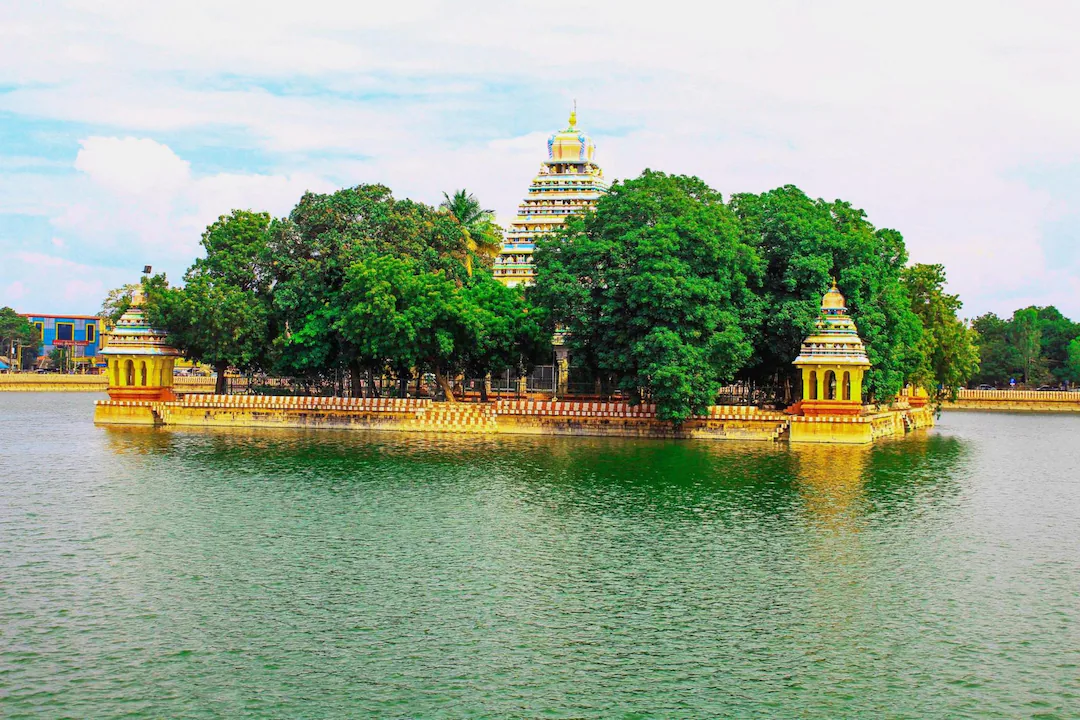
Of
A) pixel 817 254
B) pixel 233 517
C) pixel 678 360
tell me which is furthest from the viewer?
pixel 817 254

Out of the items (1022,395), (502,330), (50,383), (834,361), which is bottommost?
(1022,395)

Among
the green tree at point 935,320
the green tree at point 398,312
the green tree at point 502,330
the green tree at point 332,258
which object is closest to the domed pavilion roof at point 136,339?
the green tree at point 332,258

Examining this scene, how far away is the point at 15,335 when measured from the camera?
4395 inches

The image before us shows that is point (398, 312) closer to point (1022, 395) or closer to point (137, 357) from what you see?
point (137, 357)

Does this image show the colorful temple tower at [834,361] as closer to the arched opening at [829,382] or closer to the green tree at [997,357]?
the arched opening at [829,382]

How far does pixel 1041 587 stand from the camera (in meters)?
19.3

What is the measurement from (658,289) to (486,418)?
9.88 meters

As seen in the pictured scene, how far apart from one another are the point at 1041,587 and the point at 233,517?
1595cm

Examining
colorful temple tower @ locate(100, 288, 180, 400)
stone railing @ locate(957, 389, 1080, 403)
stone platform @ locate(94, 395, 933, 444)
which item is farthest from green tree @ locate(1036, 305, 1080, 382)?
colorful temple tower @ locate(100, 288, 180, 400)

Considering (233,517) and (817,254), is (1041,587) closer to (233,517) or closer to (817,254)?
(233,517)

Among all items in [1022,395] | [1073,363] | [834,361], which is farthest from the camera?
[1073,363]

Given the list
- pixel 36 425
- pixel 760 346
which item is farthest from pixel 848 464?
pixel 36 425

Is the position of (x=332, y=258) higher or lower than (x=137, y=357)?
higher

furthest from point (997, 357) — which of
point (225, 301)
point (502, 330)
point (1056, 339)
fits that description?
point (225, 301)
